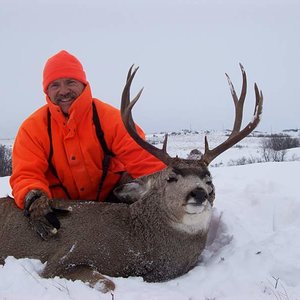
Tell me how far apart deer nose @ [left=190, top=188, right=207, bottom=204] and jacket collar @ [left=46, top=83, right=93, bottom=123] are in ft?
5.36

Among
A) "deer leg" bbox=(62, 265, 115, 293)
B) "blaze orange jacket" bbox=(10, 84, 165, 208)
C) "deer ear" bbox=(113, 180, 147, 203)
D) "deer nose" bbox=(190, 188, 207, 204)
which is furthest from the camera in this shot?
"blaze orange jacket" bbox=(10, 84, 165, 208)

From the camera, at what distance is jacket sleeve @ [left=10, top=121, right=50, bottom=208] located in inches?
174

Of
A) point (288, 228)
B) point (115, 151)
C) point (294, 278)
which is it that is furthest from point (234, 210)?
point (294, 278)

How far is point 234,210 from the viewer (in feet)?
18.8

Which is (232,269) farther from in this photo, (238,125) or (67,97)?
(67,97)

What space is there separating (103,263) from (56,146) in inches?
56.7

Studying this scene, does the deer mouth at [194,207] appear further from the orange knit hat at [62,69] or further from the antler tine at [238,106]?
the orange knit hat at [62,69]

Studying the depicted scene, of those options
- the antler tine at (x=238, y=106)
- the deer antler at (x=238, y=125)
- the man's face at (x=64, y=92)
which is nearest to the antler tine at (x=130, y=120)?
the deer antler at (x=238, y=125)

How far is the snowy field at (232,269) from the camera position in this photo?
10.6ft

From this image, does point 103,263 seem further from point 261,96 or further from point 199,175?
point 261,96

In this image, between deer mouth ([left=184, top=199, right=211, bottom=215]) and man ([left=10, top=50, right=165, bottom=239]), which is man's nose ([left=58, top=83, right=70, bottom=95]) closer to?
man ([left=10, top=50, right=165, bottom=239])

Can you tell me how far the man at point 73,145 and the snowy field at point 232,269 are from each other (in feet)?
3.31

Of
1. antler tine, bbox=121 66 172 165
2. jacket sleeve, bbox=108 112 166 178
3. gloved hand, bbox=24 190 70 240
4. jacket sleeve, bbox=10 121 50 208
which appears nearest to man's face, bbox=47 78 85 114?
jacket sleeve, bbox=10 121 50 208

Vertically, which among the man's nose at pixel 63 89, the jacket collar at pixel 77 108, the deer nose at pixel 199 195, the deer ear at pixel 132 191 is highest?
the man's nose at pixel 63 89
